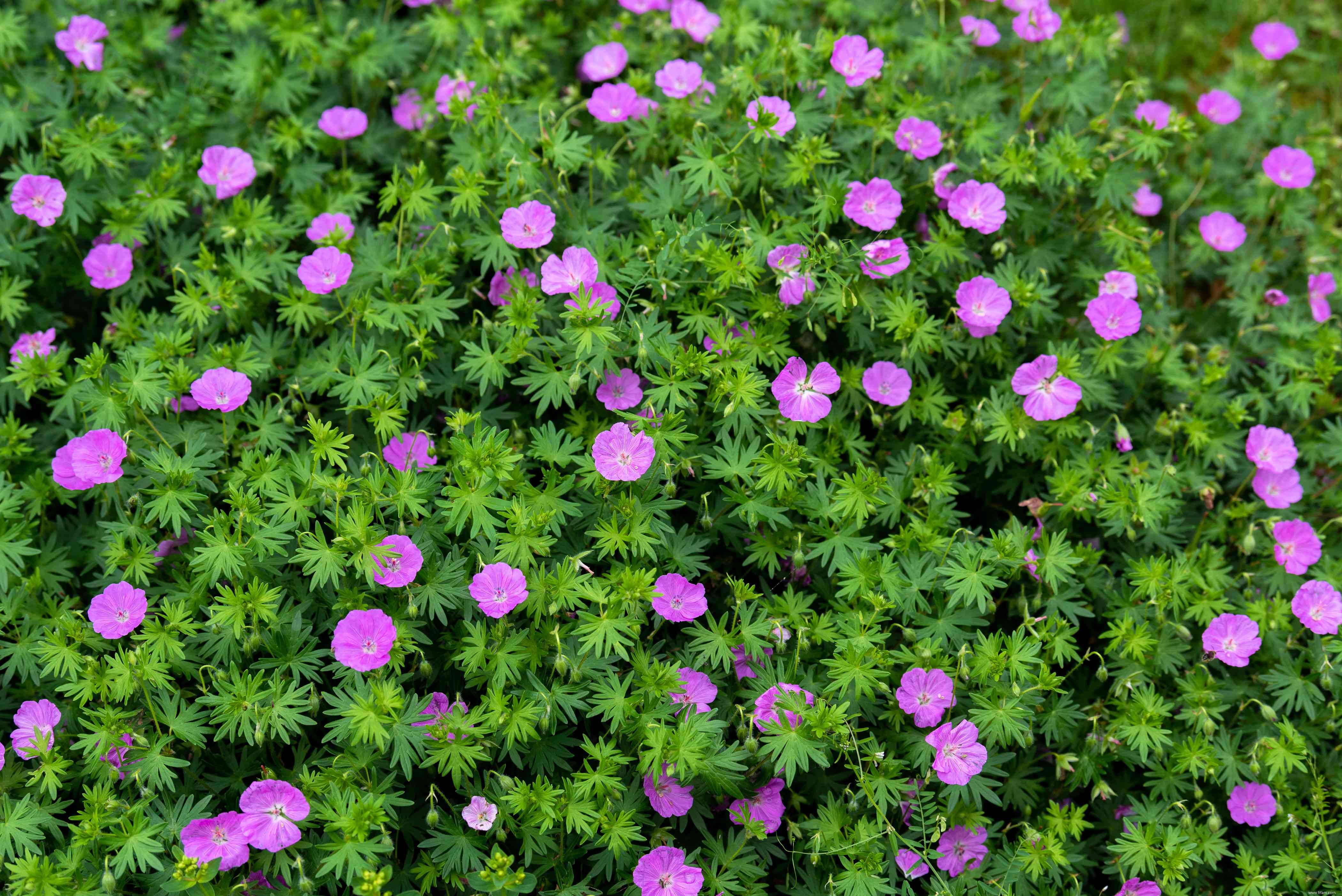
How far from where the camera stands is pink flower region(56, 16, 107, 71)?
4277 millimetres

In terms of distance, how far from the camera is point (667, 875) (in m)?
3.09

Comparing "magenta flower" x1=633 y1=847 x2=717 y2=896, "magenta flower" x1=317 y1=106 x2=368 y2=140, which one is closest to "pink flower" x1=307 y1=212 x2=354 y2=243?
"magenta flower" x1=317 y1=106 x2=368 y2=140

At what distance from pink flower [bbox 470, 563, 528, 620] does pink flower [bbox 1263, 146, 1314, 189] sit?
367 cm

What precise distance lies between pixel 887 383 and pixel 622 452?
3.46 feet

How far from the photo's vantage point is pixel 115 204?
4.02 meters

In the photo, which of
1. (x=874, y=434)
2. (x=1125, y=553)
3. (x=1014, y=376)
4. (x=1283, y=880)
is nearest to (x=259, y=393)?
(x=874, y=434)

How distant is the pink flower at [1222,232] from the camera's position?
4.45 metres

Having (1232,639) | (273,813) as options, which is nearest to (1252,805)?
(1232,639)

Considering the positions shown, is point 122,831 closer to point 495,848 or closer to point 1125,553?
point 495,848

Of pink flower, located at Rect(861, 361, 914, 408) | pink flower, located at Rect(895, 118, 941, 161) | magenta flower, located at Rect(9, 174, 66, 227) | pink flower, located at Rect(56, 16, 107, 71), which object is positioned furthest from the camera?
pink flower, located at Rect(56, 16, 107, 71)

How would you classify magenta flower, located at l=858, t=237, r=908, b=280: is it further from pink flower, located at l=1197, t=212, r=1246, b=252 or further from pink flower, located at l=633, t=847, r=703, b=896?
pink flower, located at l=633, t=847, r=703, b=896

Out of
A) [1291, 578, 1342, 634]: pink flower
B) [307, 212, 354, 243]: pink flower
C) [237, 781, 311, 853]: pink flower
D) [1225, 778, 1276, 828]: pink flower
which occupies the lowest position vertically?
[1225, 778, 1276, 828]: pink flower

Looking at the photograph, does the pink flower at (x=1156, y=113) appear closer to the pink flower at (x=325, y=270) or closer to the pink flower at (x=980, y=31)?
the pink flower at (x=980, y=31)

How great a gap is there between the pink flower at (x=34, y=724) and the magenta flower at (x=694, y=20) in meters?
3.29
